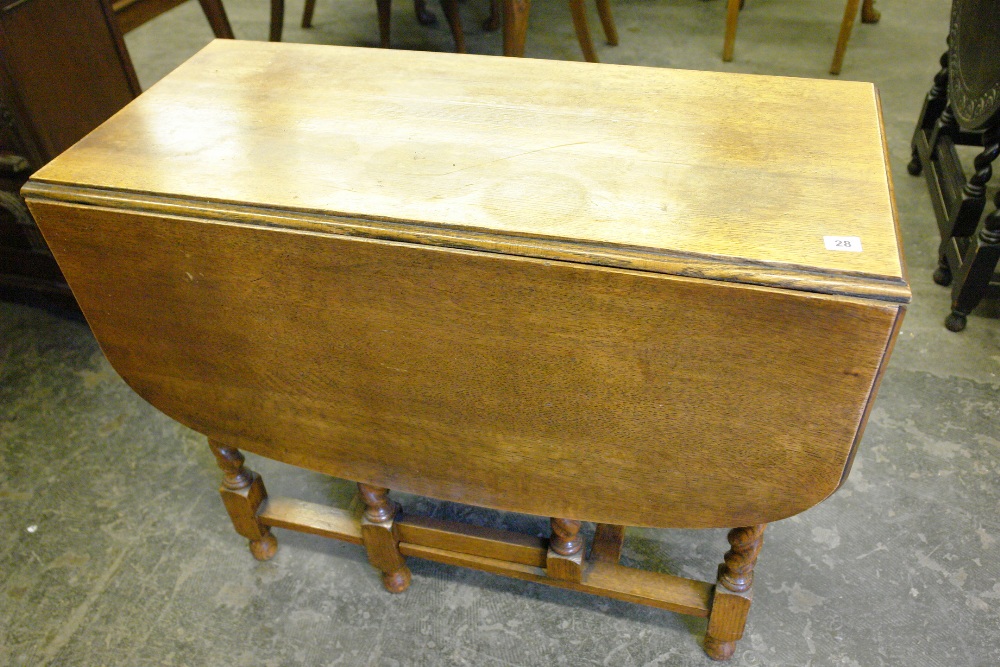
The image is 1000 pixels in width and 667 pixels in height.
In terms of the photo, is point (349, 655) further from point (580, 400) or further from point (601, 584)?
point (580, 400)

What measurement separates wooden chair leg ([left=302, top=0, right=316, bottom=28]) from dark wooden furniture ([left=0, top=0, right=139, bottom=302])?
1.49m

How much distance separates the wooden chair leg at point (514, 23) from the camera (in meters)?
2.50

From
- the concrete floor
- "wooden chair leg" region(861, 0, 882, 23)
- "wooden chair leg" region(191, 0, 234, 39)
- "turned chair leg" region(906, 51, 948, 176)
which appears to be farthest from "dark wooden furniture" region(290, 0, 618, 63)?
the concrete floor

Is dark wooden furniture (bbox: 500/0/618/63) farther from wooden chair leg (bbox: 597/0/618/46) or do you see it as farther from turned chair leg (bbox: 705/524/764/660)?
turned chair leg (bbox: 705/524/764/660)

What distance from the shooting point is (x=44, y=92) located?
181 cm

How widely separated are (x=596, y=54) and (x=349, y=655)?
8.06ft

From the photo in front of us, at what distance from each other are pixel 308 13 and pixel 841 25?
2195 millimetres

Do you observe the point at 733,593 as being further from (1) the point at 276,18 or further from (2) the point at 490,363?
(1) the point at 276,18

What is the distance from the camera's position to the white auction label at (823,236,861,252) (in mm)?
877

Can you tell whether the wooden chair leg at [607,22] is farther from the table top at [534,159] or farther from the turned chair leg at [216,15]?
the table top at [534,159]

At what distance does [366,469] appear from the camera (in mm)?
1194

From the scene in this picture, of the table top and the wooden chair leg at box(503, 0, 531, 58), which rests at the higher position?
the table top

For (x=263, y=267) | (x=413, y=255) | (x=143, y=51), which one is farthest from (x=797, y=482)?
(x=143, y=51)

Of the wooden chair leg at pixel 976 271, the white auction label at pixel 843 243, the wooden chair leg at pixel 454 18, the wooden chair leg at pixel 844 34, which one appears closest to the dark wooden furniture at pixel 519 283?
the white auction label at pixel 843 243
